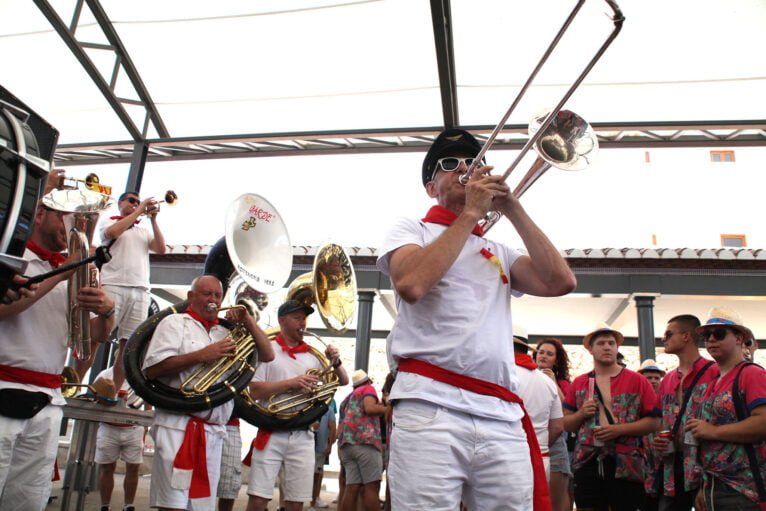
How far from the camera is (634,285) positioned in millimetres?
12719

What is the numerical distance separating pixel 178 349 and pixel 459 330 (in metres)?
2.84

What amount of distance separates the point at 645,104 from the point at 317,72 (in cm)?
483

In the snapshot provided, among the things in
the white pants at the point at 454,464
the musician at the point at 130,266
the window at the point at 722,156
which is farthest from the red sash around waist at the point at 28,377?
the window at the point at 722,156

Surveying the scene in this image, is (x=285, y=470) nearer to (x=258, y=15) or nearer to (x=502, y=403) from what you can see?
(x=502, y=403)

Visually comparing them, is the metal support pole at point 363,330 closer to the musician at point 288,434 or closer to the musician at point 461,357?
the musician at point 288,434

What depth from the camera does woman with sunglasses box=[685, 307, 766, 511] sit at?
151 inches

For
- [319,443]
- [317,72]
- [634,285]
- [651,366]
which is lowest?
[319,443]

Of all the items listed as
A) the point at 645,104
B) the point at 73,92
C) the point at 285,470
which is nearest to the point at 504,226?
the point at 645,104

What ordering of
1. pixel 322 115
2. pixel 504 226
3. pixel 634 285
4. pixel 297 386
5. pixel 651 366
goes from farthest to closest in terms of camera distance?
pixel 504 226, pixel 634 285, pixel 322 115, pixel 651 366, pixel 297 386

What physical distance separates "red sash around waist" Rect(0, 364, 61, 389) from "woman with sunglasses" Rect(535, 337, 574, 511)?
162 inches

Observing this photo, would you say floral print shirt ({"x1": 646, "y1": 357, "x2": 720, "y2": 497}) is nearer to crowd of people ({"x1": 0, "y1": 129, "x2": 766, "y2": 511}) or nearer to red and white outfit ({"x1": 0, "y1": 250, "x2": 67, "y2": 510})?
crowd of people ({"x1": 0, "y1": 129, "x2": 766, "y2": 511})

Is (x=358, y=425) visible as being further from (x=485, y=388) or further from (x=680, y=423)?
(x=485, y=388)

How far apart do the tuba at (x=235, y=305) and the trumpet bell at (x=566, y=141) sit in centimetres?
271

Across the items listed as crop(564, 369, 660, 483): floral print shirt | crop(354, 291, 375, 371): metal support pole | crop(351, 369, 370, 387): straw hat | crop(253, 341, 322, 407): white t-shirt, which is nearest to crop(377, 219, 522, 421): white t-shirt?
crop(564, 369, 660, 483): floral print shirt
